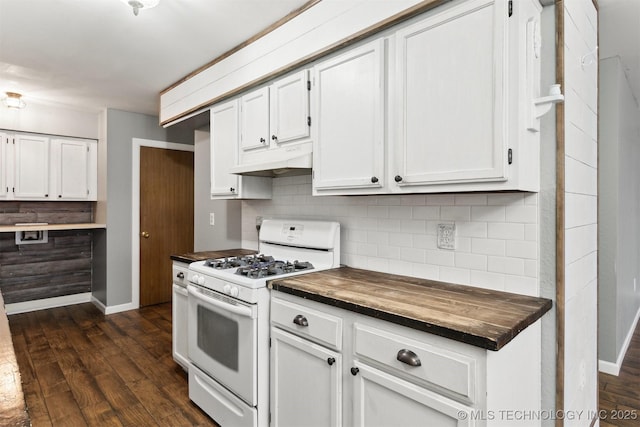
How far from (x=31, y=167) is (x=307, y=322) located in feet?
13.3

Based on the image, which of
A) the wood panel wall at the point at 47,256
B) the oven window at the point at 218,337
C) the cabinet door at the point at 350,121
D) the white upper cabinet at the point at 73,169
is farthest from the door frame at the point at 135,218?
the cabinet door at the point at 350,121

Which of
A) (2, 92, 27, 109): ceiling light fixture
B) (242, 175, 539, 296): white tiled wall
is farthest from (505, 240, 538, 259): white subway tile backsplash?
(2, 92, 27, 109): ceiling light fixture

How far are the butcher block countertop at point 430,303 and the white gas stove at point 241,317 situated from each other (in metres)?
0.19

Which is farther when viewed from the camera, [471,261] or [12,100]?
[12,100]

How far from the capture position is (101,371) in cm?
282

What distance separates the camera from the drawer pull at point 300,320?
168 centimetres

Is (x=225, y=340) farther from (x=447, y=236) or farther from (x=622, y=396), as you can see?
(x=622, y=396)

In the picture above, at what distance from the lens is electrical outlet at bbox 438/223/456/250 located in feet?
5.99

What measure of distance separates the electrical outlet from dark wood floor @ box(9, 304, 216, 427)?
171 centimetres

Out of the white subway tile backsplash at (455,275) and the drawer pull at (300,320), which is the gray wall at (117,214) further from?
the white subway tile backsplash at (455,275)

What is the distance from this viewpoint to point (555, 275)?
1504 millimetres

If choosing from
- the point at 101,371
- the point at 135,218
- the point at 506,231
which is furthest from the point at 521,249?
the point at 135,218

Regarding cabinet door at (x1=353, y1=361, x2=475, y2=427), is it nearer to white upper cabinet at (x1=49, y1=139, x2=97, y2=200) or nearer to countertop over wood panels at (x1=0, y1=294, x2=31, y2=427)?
countertop over wood panels at (x1=0, y1=294, x2=31, y2=427)

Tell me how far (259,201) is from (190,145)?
2.35 meters
